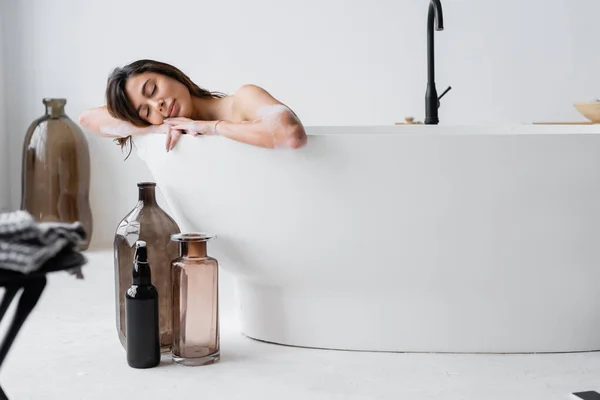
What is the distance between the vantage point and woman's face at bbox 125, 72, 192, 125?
196 cm

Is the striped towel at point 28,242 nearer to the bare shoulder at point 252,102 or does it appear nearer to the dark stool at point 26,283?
the dark stool at point 26,283

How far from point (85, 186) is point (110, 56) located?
1.90 feet

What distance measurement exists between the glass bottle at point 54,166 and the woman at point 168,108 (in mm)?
1447

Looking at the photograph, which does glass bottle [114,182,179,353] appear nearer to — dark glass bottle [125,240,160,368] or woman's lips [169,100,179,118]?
dark glass bottle [125,240,160,368]

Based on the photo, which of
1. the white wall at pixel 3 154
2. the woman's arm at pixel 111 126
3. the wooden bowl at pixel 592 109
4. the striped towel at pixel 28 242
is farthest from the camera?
the white wall at pixel 3 154

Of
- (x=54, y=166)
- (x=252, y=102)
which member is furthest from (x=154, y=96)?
(x=54, y=166)

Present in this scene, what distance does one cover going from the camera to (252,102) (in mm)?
1925

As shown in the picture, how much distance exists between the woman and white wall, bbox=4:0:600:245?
157 cm

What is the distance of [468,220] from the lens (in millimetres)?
1804

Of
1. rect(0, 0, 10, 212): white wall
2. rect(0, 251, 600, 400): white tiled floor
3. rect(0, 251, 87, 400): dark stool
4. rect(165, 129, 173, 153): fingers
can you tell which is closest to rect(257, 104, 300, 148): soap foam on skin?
rect(165, 129, 173, 153): fingers

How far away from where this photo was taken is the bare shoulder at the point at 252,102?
1879 millimetres

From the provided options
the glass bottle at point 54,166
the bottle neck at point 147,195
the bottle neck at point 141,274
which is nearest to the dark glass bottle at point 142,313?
the bottle neck at point 141,274

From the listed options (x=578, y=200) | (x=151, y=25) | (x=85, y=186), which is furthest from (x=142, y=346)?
(x=151, y=25)

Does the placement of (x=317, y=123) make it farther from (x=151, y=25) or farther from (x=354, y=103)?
(x=151, y=25)
